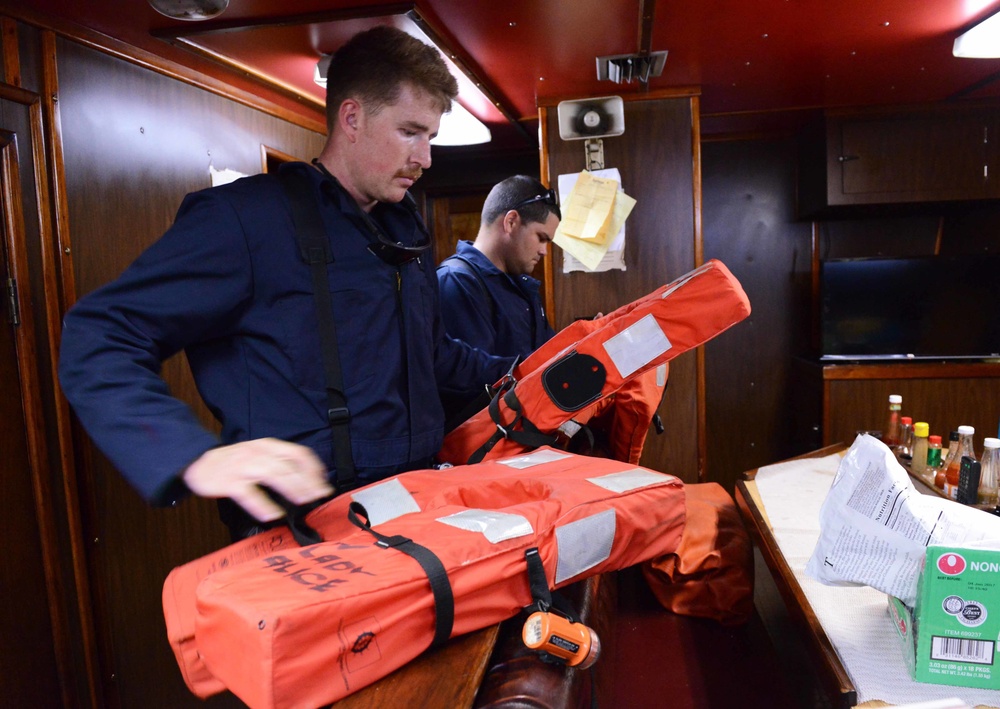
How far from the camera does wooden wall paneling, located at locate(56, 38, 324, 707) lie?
1.92 m

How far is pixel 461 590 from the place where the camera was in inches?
33.3

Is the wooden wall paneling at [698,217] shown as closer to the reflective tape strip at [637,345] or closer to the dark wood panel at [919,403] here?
the dark wood panel at [919,403]

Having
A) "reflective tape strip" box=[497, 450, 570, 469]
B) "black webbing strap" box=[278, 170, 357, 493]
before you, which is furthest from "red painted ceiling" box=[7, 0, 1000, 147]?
"reflective tape strip" box=[497, 450, 570, 469]

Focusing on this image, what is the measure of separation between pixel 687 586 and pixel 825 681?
0.82m

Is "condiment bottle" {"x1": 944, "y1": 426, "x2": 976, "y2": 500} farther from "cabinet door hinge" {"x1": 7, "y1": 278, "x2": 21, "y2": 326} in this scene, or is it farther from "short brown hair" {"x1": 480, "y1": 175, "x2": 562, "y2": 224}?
"cabinet door hinge" {"x1": 7, "y1": 278, "x2": 21, "y2": 326}

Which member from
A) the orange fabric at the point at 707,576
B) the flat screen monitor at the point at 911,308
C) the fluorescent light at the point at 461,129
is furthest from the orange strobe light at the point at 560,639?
the flat screen monitor at the point at 911,308

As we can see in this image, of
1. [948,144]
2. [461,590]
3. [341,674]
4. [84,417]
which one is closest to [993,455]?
[461,590]

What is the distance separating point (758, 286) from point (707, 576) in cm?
252

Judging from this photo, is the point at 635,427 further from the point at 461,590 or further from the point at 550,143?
the point at 550,143

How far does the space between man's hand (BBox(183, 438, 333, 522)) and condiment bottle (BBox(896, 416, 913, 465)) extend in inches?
83.3

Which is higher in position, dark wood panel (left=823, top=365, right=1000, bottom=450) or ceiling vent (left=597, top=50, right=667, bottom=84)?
ceiling vent (left=597, top=50, right=667, bottom=84)

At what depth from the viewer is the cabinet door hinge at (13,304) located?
1.73 metres

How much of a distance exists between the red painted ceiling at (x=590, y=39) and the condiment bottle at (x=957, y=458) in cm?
122

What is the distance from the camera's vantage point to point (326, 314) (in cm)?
126
